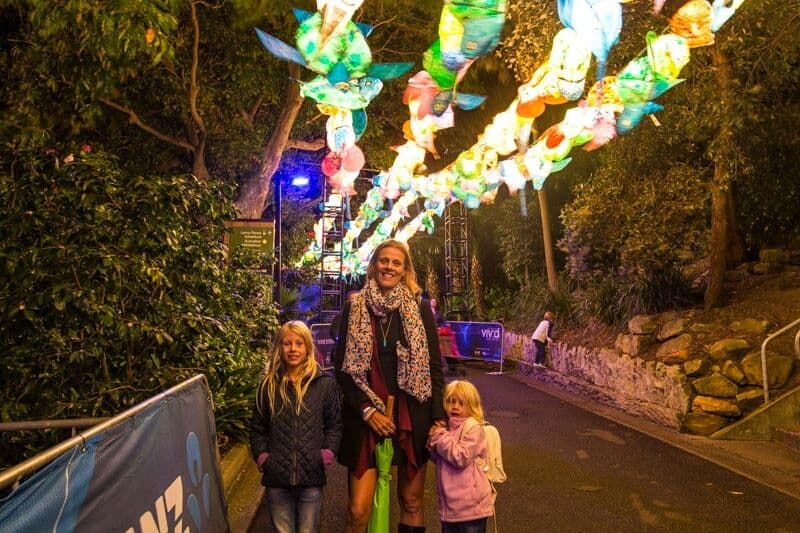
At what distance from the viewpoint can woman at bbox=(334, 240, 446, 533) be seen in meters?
3.69

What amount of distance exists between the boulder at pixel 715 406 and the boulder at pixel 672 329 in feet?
5.18

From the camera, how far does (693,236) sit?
12.3m

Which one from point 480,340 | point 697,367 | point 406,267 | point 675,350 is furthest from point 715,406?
point 480,340

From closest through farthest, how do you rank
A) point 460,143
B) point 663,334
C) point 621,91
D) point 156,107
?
point 621,91, point 663,334, point 156,107, point 460,143

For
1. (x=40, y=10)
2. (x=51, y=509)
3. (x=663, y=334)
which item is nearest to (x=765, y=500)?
(x=663, y=334)

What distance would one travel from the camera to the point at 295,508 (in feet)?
12.4

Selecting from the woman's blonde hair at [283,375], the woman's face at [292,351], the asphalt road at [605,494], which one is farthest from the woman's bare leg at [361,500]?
the asphalt road at [605,494]

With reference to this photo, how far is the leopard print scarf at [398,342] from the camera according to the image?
371cm

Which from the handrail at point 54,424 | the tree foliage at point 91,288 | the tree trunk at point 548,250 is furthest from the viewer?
the tree trunk at point 548,250

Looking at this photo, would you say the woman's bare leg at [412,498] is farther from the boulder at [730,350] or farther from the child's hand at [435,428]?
the boulder at [730,350]

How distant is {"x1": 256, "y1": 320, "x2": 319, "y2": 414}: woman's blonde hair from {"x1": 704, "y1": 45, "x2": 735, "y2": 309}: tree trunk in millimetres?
7527

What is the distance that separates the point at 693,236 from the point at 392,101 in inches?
302

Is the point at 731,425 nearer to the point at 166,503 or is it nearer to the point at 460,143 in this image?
the point at 166,503

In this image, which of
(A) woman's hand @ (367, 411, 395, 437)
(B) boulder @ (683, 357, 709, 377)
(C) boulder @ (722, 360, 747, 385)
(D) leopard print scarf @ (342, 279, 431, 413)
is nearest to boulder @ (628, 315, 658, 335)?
(B) boulder @ (683, 357, 709, 377)
